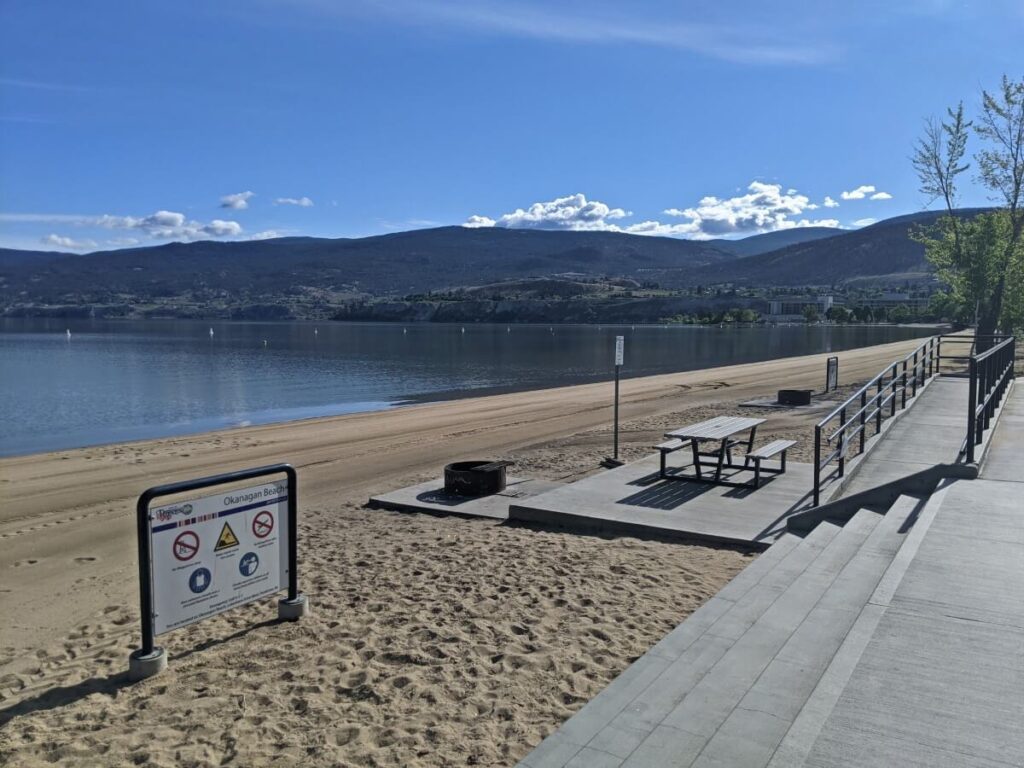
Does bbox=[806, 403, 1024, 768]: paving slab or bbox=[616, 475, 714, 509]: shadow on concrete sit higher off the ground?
bbox=[806, 403, 1024, 768]: paving slab

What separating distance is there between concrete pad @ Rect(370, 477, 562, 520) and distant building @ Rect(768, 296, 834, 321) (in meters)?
179

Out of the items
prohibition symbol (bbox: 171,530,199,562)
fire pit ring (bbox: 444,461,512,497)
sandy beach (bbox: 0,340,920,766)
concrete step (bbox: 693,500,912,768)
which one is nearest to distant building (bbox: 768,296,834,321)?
fire pit ring (bbox: 444,461,512,497)

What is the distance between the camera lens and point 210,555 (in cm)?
481

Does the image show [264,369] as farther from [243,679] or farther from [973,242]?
[243,679]

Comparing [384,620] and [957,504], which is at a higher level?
[957,504]

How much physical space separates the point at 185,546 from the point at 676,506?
503cm

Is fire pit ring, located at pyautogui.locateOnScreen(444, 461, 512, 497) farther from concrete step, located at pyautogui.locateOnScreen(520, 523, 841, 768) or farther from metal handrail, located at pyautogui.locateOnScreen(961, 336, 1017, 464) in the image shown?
metal handrail, located at pyautogui.locateOnScreen(961, 336, 1017, 464)

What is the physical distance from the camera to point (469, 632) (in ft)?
16.5

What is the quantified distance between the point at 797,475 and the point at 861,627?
5.70 metres

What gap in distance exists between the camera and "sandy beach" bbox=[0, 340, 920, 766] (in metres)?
3.76

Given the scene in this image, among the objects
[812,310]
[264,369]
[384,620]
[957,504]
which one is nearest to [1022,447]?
[957,504]

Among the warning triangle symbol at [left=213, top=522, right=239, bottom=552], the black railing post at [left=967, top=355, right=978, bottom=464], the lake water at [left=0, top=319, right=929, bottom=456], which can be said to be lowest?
the lake water at [left=0, top=319, right=929, bottom=456]

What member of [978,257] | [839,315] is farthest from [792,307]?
[978,257]

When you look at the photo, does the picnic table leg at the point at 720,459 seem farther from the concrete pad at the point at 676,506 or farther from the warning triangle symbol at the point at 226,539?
the warning triangle symbol at the point at 226,539
